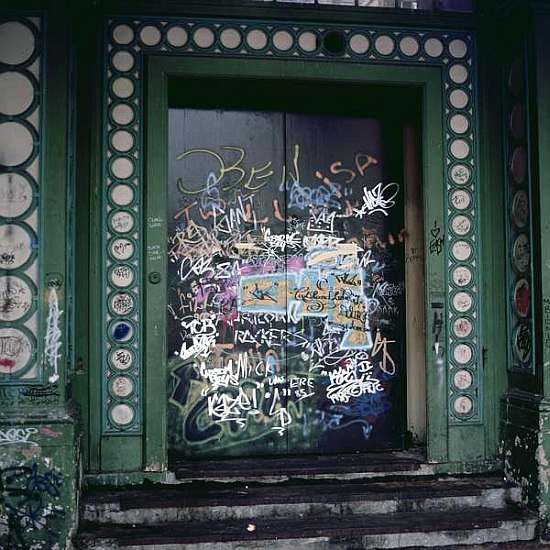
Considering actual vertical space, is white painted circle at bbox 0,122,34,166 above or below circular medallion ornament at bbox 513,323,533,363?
above

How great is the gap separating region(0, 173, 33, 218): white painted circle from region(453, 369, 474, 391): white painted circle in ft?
10.9

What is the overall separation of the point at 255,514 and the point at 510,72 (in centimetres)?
377

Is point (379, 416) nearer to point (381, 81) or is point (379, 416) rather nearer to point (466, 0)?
point (381, 81)

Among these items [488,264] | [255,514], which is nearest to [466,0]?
[488,264]

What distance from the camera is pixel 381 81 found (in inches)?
218

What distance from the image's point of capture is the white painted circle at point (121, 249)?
521 centimetres

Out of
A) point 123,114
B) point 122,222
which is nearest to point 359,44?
point 123,114

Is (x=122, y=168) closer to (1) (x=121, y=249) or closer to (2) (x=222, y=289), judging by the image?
(1) (x=121, y=249)

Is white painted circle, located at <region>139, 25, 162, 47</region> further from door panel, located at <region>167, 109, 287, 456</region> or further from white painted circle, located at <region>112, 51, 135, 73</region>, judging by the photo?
door panel, located at <region>167, 109, 287, 456</region>

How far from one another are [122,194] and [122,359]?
1.19 m

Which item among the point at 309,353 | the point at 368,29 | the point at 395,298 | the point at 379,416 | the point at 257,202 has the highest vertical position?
the point at 368,29

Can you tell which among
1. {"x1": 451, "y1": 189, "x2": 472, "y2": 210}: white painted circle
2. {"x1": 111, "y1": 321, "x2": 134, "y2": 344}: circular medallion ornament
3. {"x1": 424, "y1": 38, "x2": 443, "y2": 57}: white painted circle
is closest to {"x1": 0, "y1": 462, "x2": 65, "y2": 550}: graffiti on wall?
{"x1": 111, "y1": 321, "x2": 134, "y2": 344}: circular medallion ornament

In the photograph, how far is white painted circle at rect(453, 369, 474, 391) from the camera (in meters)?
5.52

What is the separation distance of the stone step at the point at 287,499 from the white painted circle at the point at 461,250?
1673 millimetres
